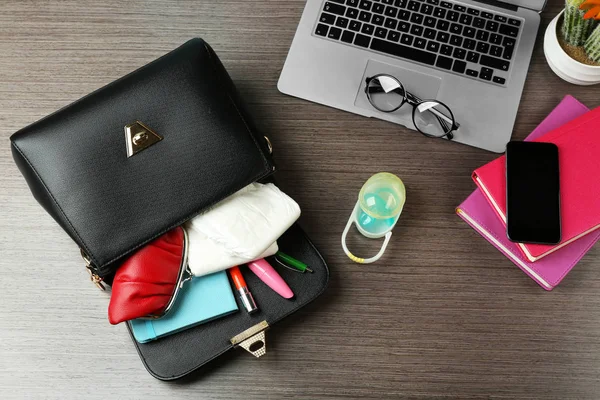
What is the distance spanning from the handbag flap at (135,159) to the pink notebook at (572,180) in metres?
0.31

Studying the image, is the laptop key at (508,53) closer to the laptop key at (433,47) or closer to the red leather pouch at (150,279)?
the laptop key at (433,47)

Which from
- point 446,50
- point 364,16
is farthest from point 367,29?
point 446,50

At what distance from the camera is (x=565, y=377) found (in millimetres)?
745

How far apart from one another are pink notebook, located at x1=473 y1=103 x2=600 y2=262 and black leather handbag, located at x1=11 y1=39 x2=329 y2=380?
0.93 feet

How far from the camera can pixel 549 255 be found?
2.47ft

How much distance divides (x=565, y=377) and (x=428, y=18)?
0.56 metres

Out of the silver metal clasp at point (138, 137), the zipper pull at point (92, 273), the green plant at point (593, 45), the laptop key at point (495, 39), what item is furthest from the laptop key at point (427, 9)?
the zipper pull at point (92, 273)

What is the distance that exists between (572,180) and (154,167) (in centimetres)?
56

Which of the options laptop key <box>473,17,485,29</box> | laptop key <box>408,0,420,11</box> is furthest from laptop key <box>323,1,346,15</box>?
laptop key <box>473,17,485,29</box>

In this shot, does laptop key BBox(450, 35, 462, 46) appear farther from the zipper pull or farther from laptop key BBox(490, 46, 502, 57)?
the zipper pull

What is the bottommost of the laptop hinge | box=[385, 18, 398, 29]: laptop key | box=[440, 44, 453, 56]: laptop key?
box=[440, 44, 453, 56]: laptop key

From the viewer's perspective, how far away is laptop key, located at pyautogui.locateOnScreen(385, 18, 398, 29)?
0.85m

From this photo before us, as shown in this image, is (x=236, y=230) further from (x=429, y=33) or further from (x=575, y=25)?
(x=575, y=25)

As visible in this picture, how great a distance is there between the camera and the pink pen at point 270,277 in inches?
28.8
